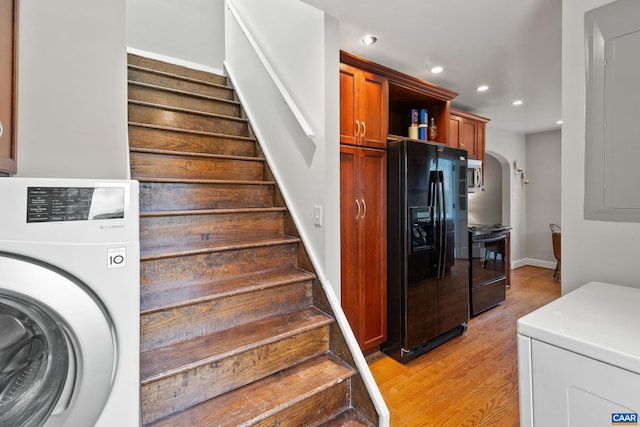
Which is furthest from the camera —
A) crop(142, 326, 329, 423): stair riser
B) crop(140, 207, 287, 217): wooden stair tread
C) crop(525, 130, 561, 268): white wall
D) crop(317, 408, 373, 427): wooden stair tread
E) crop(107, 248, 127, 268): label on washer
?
crop(525, 130, 561, 268): white wall

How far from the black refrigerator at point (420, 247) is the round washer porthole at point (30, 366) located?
2096 mm

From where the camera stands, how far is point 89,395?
31.3 inches

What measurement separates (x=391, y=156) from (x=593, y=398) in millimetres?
1921

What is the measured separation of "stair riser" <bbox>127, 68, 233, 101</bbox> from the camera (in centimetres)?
264

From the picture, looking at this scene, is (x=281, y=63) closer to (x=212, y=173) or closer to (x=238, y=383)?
(x=212, y=173)

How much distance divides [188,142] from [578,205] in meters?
2.44

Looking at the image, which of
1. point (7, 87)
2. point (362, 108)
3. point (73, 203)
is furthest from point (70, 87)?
point (362, 108)

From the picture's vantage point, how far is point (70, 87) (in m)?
1.17

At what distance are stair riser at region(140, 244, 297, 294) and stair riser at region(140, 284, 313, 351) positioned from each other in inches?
8.0

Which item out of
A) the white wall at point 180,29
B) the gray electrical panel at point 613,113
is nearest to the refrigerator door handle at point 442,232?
the gray electrical panel at point 613,113

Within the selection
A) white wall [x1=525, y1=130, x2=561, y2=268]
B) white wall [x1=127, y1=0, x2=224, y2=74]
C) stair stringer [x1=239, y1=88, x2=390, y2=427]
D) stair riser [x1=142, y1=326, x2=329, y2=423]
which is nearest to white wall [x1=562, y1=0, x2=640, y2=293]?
stair stringer [x1=239, y1=88, x2=390, y2=427]

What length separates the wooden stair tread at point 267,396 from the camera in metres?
1.21

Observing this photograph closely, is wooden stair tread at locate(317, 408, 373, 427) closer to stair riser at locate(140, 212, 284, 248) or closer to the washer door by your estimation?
the washer door

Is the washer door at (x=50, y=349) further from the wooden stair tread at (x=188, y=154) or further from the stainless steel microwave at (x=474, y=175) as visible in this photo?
the stainless steel microwave at (x=474, y=175)
